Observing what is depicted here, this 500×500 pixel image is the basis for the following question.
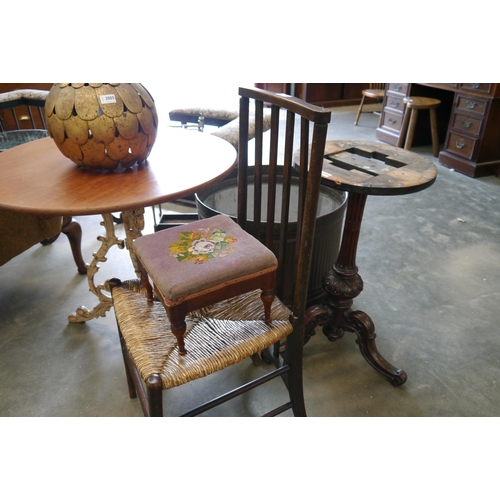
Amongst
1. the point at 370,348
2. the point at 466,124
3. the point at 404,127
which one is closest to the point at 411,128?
the point at 404,127

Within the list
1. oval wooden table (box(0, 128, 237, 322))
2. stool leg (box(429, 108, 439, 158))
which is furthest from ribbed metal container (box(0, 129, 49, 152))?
stool leg (box(429, 108, 439, 158))

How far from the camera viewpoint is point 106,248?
1.78 meters

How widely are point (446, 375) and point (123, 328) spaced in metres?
1.35

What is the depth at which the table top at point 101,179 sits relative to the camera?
1.17 m

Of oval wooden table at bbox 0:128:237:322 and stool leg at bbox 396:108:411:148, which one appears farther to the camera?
stool leg at bbox 396:108:411:148

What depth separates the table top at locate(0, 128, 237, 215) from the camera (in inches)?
46.1

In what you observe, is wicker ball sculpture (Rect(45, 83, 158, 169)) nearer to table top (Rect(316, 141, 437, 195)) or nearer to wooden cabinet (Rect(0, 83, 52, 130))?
table top (Rect(316, 141, 437, 195))

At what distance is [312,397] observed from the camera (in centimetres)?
158

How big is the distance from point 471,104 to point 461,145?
0.37 m

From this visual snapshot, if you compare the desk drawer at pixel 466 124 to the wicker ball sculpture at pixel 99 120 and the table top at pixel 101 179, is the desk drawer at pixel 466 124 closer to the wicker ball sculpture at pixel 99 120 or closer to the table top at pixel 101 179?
the table top at pixel 101 179

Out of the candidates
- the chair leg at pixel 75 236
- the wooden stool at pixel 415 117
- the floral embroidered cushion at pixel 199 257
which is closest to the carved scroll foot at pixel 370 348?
the floral embroidered cushion at pixel 199 257

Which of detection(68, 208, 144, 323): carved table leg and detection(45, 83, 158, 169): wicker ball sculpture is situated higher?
detection(45, 83, 158, 169): wicker ball sculpture

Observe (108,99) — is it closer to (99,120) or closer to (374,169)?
(99,120)

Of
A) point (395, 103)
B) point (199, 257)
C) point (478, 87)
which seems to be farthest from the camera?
point (395, 103)
